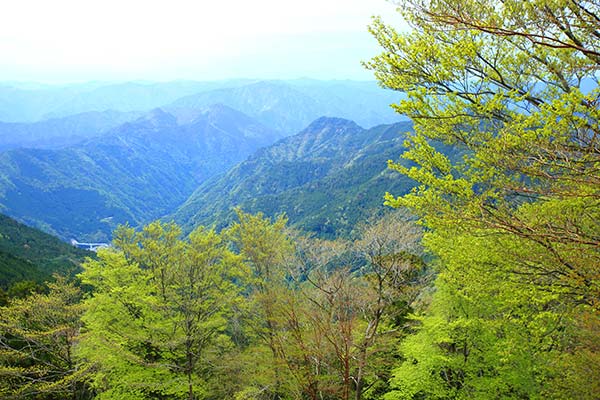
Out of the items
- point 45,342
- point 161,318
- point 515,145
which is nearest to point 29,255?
point 45,342

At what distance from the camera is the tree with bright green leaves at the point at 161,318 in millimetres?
18016

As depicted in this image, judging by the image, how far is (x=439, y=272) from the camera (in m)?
17.2

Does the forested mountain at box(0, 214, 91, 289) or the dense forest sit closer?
the dense forest

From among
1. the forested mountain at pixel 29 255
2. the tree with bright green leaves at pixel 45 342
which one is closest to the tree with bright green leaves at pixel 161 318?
the tree with bright green leaves at pixel 45 342

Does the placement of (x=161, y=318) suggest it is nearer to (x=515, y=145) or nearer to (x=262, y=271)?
(x=262, y=271)

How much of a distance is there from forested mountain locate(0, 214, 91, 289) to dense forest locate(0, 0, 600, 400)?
173 ft

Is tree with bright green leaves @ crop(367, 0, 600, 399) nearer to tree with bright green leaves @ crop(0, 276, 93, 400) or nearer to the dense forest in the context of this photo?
the dense forest

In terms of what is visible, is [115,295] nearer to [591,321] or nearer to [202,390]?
[202,390]

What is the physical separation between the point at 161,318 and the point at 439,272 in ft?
43.8

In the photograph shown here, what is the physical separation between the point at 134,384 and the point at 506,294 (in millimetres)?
15827

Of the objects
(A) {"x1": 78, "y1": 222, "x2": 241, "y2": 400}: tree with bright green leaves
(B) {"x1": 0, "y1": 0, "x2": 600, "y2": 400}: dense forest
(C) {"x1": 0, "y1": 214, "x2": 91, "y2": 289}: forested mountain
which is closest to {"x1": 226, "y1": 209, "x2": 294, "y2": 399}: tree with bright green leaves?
(B) {"x1": 0, "y1": 0, "x2": 600, "y2": 400}: dense forest

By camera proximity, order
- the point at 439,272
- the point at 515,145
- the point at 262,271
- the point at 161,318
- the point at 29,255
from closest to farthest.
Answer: the point at 515,145, the point at 439,272, the point at 161,318, the point at 262,271, the point at 29,255

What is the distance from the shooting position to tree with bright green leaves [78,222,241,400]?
709 inches

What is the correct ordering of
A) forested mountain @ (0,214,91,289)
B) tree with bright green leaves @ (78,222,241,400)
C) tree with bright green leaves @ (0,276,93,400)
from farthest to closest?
1. forested mountain @ (0,214,91,289)
2. tree with bright green leaves @ (0,276,93,400)
3. tree with bright green leaves @ (78,222,241,400)
